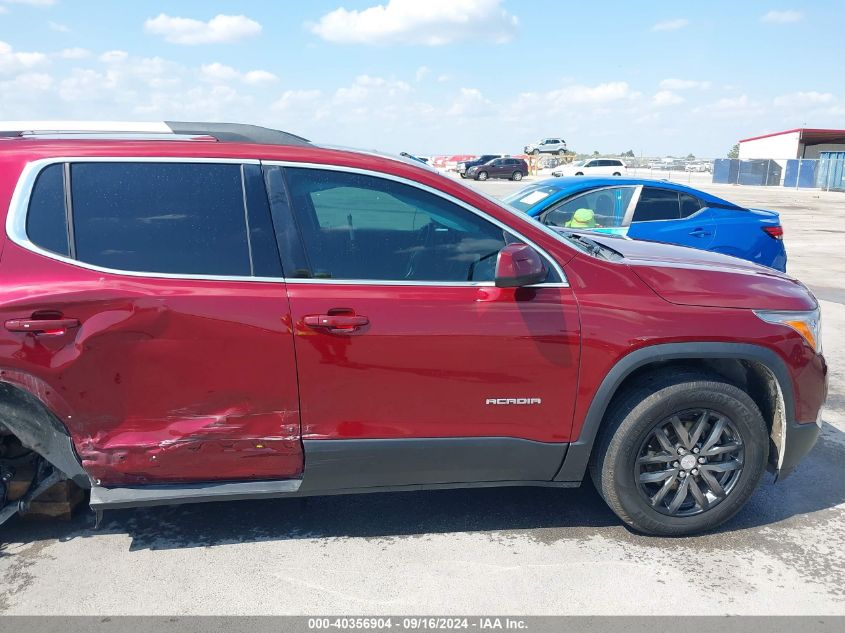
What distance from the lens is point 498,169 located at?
4350 cm

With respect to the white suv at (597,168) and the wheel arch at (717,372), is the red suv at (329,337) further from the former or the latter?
the white suv at (597,168)

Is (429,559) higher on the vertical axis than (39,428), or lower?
lower

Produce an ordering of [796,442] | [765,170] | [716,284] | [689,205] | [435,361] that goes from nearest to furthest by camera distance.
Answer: [435,361] → [716,284] → [796,442] → [689,205] → [765,170]

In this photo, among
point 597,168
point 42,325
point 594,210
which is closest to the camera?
point 42,325

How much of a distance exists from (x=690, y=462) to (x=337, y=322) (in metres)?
1.86

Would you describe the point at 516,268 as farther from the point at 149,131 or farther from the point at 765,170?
the point at 765,170

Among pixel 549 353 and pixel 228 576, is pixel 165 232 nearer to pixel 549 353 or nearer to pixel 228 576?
pixel 228 576

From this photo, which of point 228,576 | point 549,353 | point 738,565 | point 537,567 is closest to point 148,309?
point 228,576

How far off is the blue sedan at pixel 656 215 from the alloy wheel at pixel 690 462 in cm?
404

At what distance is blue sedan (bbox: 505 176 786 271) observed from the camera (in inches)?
281

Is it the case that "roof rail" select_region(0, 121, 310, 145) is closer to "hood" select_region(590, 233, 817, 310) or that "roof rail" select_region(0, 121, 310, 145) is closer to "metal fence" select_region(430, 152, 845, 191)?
"hood" select_region(590, 233, 817, 310)

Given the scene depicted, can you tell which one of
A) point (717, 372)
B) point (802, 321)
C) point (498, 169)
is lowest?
point (717, 372)

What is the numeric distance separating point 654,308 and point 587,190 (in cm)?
426

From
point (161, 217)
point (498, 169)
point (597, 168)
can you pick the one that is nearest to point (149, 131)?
point (161, 217)
